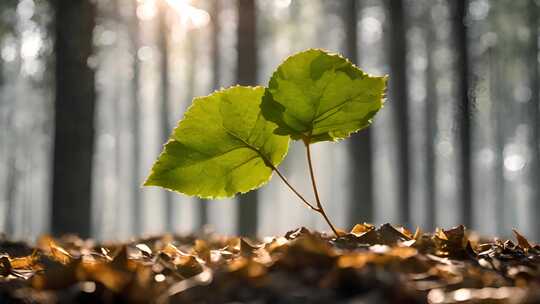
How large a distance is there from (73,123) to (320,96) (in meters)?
5.30

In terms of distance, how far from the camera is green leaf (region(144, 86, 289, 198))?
1658mm

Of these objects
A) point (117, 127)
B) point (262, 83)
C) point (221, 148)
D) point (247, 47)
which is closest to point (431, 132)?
point (262, 83)

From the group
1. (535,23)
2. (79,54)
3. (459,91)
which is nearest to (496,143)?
(535,23)

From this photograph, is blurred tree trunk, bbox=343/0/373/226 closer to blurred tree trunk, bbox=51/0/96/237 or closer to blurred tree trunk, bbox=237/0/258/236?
blurred tree trunk, bbox=237/0/258/236

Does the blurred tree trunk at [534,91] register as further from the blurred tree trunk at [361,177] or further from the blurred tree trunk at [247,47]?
the blurred tree trunk at [247,47]

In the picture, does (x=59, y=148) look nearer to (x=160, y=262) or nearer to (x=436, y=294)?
(x=160, y=262)

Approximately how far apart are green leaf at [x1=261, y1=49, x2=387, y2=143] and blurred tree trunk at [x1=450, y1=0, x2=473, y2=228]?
50.1 ft

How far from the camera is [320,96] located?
161 cm

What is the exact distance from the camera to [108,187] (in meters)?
43.6

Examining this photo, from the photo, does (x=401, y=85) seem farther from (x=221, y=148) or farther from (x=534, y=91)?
(x=221, y=148)

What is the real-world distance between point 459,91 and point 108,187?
Answer: 105ft

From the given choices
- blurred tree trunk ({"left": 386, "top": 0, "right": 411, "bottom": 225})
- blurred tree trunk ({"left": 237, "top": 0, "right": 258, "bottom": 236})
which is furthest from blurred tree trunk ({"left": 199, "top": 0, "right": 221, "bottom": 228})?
blurred tree trunk ({"left": 237, "top": 0, "right": 258, "bottom": 236})

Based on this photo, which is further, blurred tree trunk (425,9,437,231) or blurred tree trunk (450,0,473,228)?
blurred tree trunk (425,9,437,231)

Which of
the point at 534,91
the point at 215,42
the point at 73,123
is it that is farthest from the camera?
the point at 534,91
